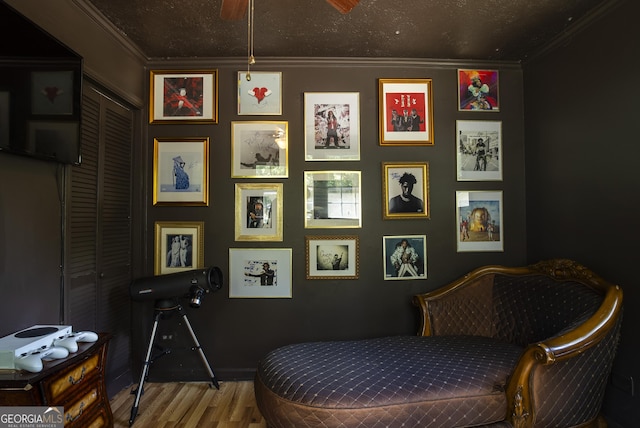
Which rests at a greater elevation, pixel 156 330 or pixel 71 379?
pixel 71 379

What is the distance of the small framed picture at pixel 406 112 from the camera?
10.4ft

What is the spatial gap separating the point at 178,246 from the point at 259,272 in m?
0.80

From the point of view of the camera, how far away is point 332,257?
3.12 metres

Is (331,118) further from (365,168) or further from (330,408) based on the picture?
(330,408)

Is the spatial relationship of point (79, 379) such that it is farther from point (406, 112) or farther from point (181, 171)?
point (406, 112)

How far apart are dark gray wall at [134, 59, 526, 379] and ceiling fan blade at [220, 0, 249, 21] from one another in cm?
136

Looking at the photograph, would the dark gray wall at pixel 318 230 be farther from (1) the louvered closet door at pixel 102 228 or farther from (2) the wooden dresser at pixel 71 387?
(2) the wooden dresser at pixel 71 387

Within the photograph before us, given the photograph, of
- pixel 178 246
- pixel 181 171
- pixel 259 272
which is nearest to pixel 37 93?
pixel 181 171

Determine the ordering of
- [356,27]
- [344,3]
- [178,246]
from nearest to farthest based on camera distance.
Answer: [344,3]
[356,27]
[178,246]

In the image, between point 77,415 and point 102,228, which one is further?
point 102,228

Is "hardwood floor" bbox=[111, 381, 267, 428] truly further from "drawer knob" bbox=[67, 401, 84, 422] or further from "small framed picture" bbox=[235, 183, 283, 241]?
"small framed picture" bbox=[235, 183, 283, 241]

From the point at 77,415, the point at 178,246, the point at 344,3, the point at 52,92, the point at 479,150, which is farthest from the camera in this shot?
the point at 479,150

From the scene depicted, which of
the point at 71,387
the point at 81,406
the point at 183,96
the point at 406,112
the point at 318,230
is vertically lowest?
the point at 81,406

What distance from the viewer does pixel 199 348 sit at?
2.85 m
